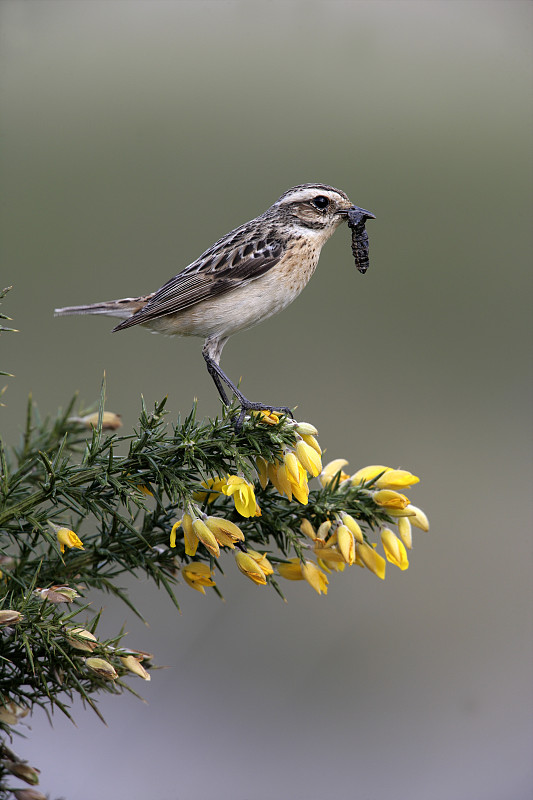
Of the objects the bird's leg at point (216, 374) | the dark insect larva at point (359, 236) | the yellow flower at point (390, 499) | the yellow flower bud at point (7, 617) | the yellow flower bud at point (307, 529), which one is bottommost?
the yellow flower bud at point (7, 617)

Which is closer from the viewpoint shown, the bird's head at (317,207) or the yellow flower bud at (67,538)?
the yellow flower bud at (67,538)

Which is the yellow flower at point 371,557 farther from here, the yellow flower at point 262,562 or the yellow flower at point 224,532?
the yellow flower at point 224,532

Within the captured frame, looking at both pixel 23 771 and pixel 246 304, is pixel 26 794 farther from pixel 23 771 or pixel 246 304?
pixel 246 304

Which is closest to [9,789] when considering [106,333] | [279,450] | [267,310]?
[279,450]

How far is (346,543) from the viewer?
5.48ft

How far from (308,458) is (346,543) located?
22 cm

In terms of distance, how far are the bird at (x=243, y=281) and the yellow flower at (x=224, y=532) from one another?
2.76 ft

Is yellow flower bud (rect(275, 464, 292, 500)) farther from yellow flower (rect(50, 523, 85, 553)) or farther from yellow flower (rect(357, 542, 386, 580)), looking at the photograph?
yellow flower (rect(50, 523, 85, 553))

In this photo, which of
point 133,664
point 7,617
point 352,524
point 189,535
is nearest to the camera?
point 7,617

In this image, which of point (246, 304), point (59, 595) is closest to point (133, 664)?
point (59, 595)

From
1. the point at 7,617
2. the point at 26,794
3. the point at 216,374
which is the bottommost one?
the point at 26,794

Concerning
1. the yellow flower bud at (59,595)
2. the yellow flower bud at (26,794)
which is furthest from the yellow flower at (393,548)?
the yellow flower bud at (26,794)

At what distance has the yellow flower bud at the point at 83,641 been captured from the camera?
57.7 inches

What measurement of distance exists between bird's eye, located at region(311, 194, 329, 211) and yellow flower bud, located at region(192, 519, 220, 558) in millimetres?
1399
